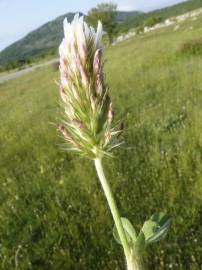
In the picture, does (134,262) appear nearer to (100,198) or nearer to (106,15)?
(100,198)

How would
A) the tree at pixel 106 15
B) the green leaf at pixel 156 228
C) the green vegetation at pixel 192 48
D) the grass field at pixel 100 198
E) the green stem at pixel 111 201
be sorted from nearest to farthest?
the green stem at pixel 111 201 < the green leaf at pixel 156 228 < the grass field at pixel 100 198 < the green vegetation at pixel 192 48 < the tree at pixel 106 15

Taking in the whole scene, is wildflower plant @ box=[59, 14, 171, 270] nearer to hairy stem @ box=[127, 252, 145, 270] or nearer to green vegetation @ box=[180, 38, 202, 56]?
hairy stem @ box=[127, 252, 145, 270]

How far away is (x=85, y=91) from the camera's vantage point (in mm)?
1090

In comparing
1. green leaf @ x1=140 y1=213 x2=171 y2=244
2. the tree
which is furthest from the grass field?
the tree

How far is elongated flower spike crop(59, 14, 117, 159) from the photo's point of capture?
104 centimetres

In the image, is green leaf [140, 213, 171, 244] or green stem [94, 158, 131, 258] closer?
green stem [94, 158, 131, 258]

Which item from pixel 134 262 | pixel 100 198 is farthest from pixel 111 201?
pixel 100 198

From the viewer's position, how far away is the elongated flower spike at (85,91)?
41.1 inches

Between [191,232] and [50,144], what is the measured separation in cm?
415

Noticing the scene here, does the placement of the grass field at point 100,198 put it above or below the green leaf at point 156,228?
below

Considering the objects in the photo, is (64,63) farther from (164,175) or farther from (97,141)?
(164,175)

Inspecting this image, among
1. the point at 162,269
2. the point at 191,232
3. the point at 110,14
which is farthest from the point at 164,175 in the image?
the point at 110,14

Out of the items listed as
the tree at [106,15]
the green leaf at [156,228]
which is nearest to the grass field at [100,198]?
the green leaf at [156,228]

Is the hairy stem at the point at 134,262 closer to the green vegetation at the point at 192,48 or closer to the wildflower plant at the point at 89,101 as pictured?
the wildflower plant at the point at 89,101
